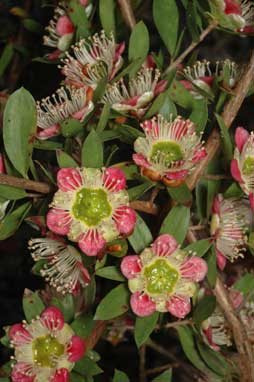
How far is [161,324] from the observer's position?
1.22 m

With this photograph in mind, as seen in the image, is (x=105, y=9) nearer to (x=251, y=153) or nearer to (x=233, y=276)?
(x=251, y=153)

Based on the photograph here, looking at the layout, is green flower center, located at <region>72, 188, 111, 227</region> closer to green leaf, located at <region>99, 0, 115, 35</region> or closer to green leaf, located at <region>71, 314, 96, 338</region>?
green leaf, located at <region>71, 314, 96, 338</region>

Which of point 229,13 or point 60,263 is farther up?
point 229,13

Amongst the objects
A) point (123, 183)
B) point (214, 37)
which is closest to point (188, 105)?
point (123, 183)

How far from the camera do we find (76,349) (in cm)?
108

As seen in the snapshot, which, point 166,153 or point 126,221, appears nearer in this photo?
point 126,221

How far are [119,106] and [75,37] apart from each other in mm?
279

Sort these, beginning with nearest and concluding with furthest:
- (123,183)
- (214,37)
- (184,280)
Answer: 1. (123,183)
2. (184,280)
3. (214,37)

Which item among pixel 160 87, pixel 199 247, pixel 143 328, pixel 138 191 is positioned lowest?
pixel 143 328

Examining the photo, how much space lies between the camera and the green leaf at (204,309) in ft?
3.41

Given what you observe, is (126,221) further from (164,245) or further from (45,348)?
(45,348)

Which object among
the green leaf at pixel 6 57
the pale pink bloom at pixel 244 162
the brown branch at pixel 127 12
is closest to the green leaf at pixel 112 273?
the pale pink bloom at pixel 244 162

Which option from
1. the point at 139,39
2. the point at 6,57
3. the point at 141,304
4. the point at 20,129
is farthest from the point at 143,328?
the point at 6,57

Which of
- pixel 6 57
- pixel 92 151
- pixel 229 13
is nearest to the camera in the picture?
pixel 92 151
